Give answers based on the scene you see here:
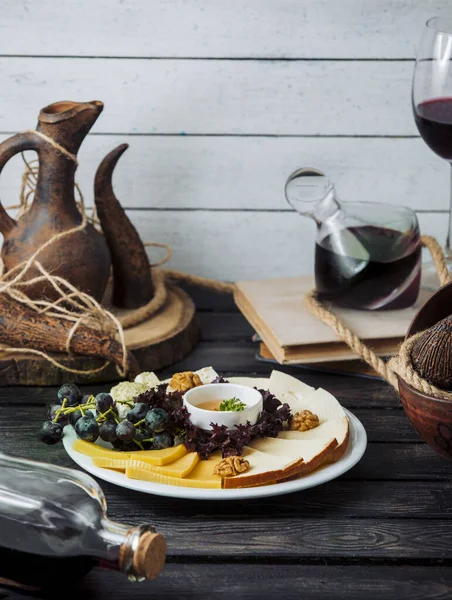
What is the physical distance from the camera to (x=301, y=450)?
877 millimetres

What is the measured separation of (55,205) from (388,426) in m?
0.55

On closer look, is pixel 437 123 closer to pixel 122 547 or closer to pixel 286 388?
pixel 286 388

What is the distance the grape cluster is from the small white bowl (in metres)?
0.03

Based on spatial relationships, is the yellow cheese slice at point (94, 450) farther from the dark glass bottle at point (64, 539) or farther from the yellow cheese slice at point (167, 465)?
the dark glass bottle at point (64, 539)

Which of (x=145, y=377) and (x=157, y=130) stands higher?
(x=157, y=130)

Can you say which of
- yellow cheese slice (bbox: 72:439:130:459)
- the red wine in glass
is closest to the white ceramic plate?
yellow cheese slice (bbox: 72:439:130:459)

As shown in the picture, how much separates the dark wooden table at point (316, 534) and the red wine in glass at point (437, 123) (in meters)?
0.41

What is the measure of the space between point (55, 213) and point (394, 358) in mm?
552

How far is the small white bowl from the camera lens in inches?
35.8

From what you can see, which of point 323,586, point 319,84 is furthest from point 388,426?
point 319,84

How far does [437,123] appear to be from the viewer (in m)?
1.20

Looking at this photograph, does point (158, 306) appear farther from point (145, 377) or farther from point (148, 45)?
point (148, 45)

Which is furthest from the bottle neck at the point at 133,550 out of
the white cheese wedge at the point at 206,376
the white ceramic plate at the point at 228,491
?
the white cheese wedge at the point at 206,376

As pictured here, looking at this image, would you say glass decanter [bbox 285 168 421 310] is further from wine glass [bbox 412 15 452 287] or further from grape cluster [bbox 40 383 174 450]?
grape cluster [bbox 40 383 174 450]
